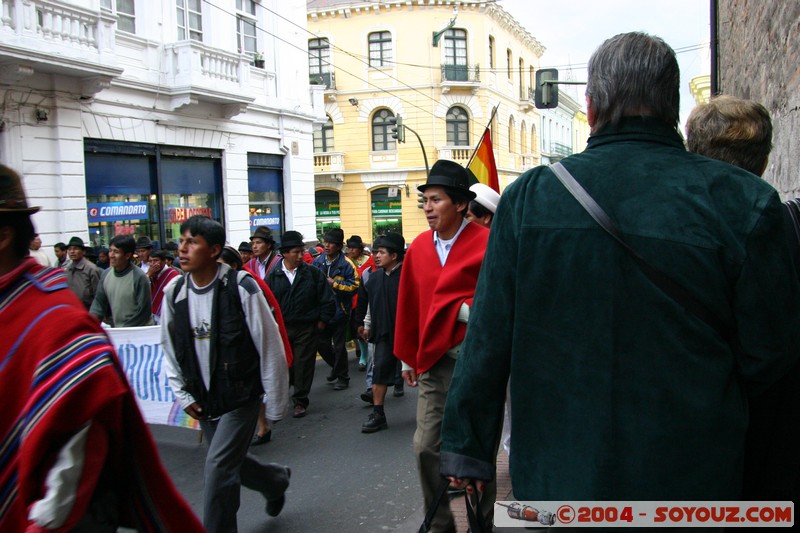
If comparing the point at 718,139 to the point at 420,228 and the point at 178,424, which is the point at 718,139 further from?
the point at 420,228

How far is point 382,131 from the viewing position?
40.2 metres

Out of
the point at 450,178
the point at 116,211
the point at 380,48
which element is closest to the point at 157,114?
the point at 116,211

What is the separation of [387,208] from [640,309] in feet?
125

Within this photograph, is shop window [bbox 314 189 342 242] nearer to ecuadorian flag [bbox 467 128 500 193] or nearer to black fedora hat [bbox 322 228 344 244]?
black fedora hat [bbox 322 228 344 244]

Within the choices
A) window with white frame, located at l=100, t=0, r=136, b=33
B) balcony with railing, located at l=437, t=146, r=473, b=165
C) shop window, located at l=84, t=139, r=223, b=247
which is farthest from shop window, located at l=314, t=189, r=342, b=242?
window with white frame, located at l=100, t=0, r=136, b=33

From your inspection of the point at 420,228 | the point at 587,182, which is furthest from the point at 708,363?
the point at 420,228

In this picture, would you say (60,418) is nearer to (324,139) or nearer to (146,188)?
(146,188)

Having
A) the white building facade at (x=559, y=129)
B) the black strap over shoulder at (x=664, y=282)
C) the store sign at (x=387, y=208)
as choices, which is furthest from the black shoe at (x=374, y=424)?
the white building facade at (x=559, y=129)

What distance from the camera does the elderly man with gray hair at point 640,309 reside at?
1.79m

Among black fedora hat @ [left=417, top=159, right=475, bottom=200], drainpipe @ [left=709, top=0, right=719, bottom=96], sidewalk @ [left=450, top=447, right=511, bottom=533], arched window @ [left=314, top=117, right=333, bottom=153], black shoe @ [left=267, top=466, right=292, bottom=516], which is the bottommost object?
sidewalk @ [left=450, top=447, right=511, bottom=533]

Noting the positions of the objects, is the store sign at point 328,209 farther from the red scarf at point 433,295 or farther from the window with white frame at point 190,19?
Result: the red scarf at point 433,295

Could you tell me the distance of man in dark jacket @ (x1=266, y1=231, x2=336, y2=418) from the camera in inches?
313

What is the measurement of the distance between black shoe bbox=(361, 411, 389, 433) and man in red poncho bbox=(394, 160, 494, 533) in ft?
8.45

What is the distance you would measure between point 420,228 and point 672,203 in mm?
36978
